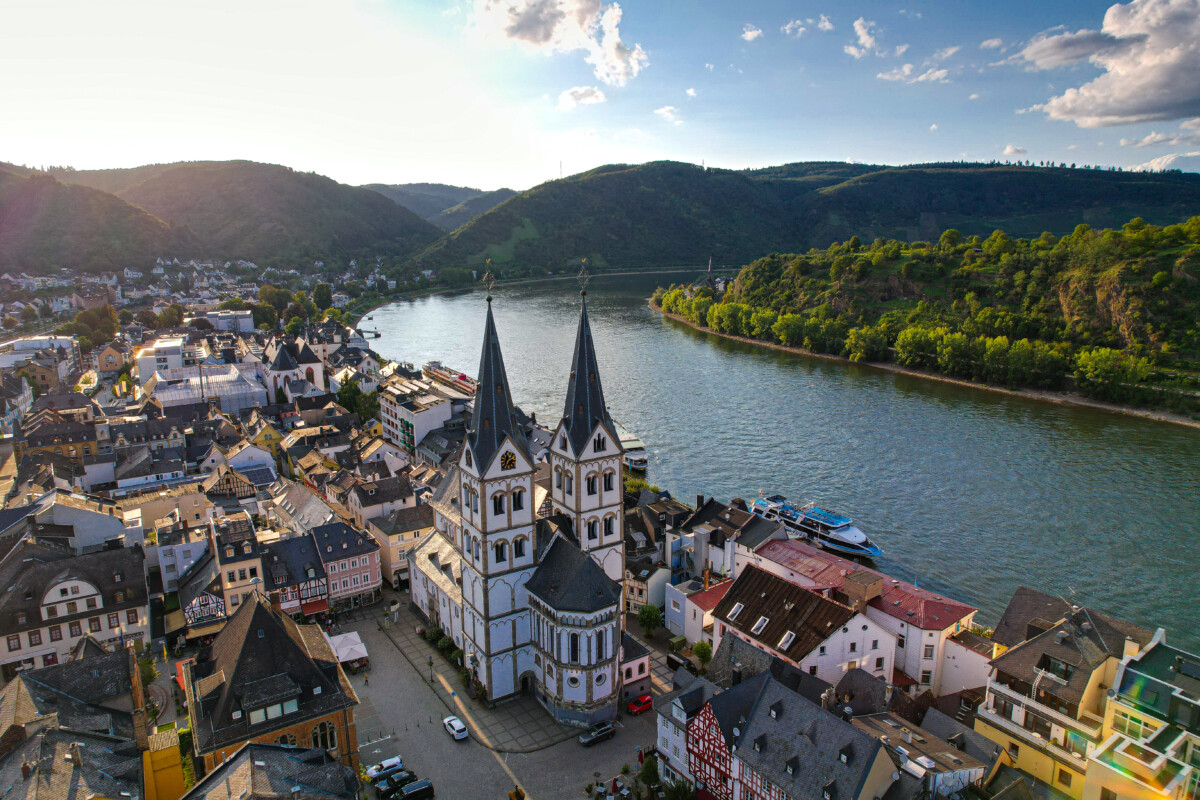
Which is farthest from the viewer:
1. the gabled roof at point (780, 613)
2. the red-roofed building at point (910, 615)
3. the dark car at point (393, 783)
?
the red-roofed building at point (910, 615)

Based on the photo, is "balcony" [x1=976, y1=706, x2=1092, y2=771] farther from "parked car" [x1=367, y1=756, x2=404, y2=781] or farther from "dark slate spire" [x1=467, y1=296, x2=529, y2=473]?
"parked car" [x1=367, y1=756, x2=404, y2=781]

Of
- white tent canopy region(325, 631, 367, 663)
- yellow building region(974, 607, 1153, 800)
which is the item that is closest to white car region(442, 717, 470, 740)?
white tent canopy region(325, 631, 367, 663)

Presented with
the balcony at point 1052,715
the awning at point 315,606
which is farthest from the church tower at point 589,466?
the balcony at point 1052,715

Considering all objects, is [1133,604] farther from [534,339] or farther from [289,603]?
[534,339]

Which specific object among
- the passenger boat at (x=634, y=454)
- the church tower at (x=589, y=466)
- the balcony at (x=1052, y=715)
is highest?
the church tower at (x=589, y=466)

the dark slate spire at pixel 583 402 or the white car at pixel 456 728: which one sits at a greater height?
the dark slate spire at pixel 583 402

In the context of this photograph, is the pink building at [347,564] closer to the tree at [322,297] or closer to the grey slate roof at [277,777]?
the grey slate roof at [277,777]

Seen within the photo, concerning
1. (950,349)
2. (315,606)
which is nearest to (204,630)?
(315,606)

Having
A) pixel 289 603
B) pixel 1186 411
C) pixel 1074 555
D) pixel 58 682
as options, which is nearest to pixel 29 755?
pixel 58 682
